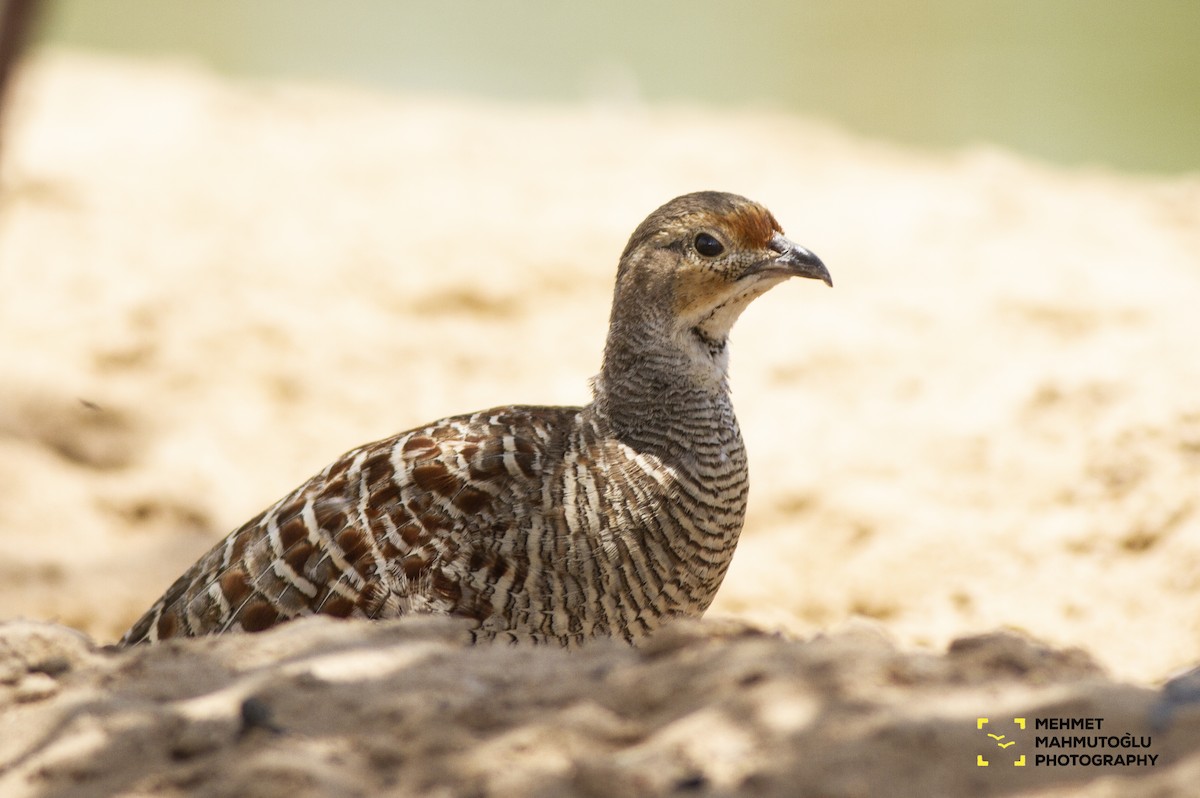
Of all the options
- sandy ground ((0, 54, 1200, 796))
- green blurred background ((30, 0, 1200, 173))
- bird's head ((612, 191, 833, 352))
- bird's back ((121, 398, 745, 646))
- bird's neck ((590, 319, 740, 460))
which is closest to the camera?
sandy ground ((0, 54, 1200, 796))

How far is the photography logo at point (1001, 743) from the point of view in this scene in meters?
2.33

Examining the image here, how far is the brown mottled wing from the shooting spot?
3.57 metres

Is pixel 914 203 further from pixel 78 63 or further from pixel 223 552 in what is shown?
pixel 78 63

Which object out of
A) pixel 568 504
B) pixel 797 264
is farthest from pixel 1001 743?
pixel 797 264

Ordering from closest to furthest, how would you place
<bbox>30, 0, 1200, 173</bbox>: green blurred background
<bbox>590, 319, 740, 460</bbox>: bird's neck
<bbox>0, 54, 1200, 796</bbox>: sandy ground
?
<bbox>0, 54, 1200, 796</bbox>: sandy ground → <bbox>590, 319, 740, 460</bbox>: bird's neck → <bbox>30, 0, 1200, 173</bbox>: green blurred background

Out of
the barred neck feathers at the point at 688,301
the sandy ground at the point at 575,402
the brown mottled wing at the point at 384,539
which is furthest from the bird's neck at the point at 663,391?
the sandy ground at the point at 575,402

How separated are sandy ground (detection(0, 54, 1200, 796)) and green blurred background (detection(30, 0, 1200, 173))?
19.8 feet

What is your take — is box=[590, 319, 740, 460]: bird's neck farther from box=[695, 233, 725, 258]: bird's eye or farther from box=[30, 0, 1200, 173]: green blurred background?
box=[30, 0, 1200, 173]: green blurred background

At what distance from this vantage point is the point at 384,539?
142 inches

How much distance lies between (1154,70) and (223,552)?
17011 mm

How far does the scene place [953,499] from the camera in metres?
5.99

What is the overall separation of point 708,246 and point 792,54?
18.8 metres

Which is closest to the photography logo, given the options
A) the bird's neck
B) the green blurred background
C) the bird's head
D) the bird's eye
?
the bird's neck

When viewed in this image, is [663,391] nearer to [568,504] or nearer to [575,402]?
[568,504]
